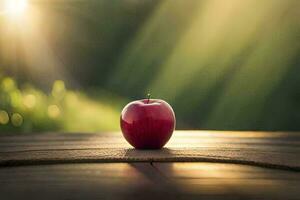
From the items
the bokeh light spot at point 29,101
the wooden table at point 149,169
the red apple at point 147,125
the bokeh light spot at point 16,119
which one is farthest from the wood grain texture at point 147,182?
the bokeh light spot at point 29,101

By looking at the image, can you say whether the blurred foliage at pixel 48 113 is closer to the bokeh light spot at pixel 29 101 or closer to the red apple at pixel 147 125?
the bokeh light spot at pixel 29 101

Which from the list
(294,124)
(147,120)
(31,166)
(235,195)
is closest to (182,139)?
(147,120)

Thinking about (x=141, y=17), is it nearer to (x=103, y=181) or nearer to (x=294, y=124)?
(x=294, y=124)

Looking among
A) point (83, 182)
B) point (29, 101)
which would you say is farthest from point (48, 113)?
point (83, 182)

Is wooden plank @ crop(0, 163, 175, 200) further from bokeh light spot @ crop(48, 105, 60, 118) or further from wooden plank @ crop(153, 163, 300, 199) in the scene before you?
bokeh light spot @ crop(48, 105, 60, 118)

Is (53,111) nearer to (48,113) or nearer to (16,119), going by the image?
(48,113)

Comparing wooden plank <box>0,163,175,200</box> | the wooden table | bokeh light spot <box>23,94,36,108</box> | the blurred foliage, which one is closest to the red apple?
the wooden table
